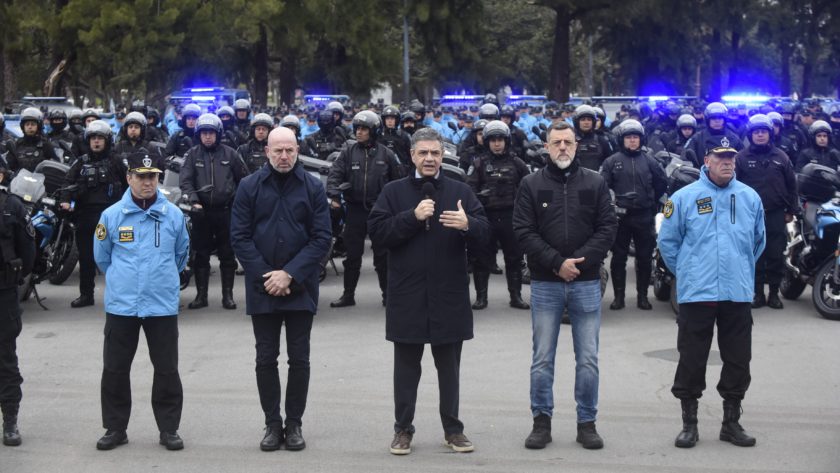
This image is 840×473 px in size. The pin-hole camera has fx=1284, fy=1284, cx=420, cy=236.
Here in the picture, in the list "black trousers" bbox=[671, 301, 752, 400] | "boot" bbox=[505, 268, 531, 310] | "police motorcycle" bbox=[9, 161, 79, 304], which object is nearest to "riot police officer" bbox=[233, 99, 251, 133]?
"police motorcycle" bbox=[9, 161, 79, 304]

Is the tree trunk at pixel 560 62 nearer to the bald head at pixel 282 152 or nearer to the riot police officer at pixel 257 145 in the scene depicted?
the riot police officer at pixel 257 145

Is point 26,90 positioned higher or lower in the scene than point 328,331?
higher

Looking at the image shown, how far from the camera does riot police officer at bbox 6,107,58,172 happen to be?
14.4 m

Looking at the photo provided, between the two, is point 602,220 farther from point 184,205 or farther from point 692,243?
point 184,205

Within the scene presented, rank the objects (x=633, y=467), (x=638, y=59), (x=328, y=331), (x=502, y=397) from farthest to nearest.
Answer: (x=638, y=59) → (x=328, y=331) → (x=502, y=397) → (x=633, y=467)

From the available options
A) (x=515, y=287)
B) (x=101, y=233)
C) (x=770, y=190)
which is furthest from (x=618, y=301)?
(x=101, y=233)

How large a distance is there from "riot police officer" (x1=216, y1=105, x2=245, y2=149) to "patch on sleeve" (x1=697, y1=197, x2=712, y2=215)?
9.13m

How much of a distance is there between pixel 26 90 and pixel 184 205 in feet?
124

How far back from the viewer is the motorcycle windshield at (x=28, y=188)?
453 inches

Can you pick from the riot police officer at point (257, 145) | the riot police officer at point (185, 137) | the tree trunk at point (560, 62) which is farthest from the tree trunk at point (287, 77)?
the riot police officer at point (257, 145)

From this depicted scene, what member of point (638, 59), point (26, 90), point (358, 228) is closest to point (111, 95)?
point (26, 90)

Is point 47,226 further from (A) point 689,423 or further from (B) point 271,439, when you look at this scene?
(A) point 689,423

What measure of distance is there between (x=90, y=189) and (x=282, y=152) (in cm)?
551

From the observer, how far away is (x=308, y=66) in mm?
51281
